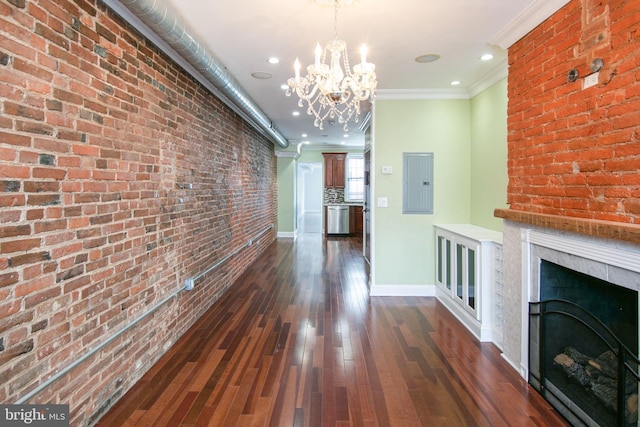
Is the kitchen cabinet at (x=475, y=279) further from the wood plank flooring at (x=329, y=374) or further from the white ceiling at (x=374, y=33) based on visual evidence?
the white ceiling at (x=374, y=33)

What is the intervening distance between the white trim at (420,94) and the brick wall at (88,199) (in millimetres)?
2322

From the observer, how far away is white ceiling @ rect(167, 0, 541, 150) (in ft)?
7.83

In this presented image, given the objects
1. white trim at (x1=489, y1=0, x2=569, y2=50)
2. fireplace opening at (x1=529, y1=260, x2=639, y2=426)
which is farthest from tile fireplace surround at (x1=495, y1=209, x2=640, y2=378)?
white trim at (x1=489, y1=0, x2=569, y2=50)

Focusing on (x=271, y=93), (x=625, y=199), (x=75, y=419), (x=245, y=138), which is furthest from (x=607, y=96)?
(x=245, y=138)

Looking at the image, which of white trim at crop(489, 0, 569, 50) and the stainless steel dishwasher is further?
the stainless steel dishwasher

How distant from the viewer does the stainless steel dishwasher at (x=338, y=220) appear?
9.83 m

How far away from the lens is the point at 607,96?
5.97 ft

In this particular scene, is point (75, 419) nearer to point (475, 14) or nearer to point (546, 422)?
point (546, 422)

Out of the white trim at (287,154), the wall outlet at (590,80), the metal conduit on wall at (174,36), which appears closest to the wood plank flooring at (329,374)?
the wall outlet at (590,80)

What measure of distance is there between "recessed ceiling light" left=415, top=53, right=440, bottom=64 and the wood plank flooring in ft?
8.46

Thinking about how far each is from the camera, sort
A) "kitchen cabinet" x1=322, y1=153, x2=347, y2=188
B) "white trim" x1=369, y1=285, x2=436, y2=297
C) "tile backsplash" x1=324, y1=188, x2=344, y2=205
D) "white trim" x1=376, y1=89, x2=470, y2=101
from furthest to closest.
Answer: "tile backsplash" x1=324, y1=188, x2=344, y2=205, "kitchen cabinet" x1=322, y1=153, x2=347, y2=188, "white trim" x1=369, y1=285, x2=436, y2=297, "white trim" x1=376, y1=89, x2=470, y2=101

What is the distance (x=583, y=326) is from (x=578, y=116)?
1194mm

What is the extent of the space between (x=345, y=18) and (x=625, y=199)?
6.76 feet

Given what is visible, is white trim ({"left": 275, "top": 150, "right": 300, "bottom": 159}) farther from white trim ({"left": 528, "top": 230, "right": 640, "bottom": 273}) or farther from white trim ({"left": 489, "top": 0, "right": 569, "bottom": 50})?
white trim ({"left": 528, "top": 230, "right": 640, "bottom": 273})
